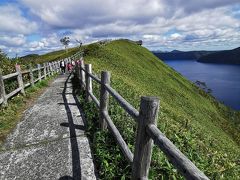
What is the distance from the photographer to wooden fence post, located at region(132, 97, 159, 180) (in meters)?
3.98

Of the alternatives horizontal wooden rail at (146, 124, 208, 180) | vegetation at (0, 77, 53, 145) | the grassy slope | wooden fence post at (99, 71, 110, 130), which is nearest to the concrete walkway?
vegetation at (0, 77, 53, 145)

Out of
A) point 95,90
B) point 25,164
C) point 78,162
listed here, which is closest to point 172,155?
point 78,162

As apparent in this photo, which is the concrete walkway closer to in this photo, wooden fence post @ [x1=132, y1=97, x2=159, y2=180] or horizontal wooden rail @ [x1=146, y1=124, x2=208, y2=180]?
wooden fence post @ [x1=132, y1=97, x2=159, y2=180]

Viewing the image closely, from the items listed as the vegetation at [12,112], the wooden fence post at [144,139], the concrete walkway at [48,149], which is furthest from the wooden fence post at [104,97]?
the wooden fence post at [144,139]

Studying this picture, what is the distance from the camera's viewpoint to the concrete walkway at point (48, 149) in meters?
5.69

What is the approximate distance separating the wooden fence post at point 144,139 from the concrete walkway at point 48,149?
4.79 ft

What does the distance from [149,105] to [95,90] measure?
8.81 metres

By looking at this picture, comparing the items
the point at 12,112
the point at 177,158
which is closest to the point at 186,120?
the point at 12,112

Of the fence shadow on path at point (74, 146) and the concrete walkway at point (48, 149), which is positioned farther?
the concrete walkway at point (48, 149)

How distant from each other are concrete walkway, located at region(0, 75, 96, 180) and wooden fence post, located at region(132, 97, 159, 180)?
57.5 inches

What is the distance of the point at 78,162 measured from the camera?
605cm

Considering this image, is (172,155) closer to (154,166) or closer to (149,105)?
(149,105)

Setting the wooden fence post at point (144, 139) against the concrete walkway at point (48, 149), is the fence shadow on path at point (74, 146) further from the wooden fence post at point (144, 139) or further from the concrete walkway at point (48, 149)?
the wooden fence post at point (144, 139)

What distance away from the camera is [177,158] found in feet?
10.1
